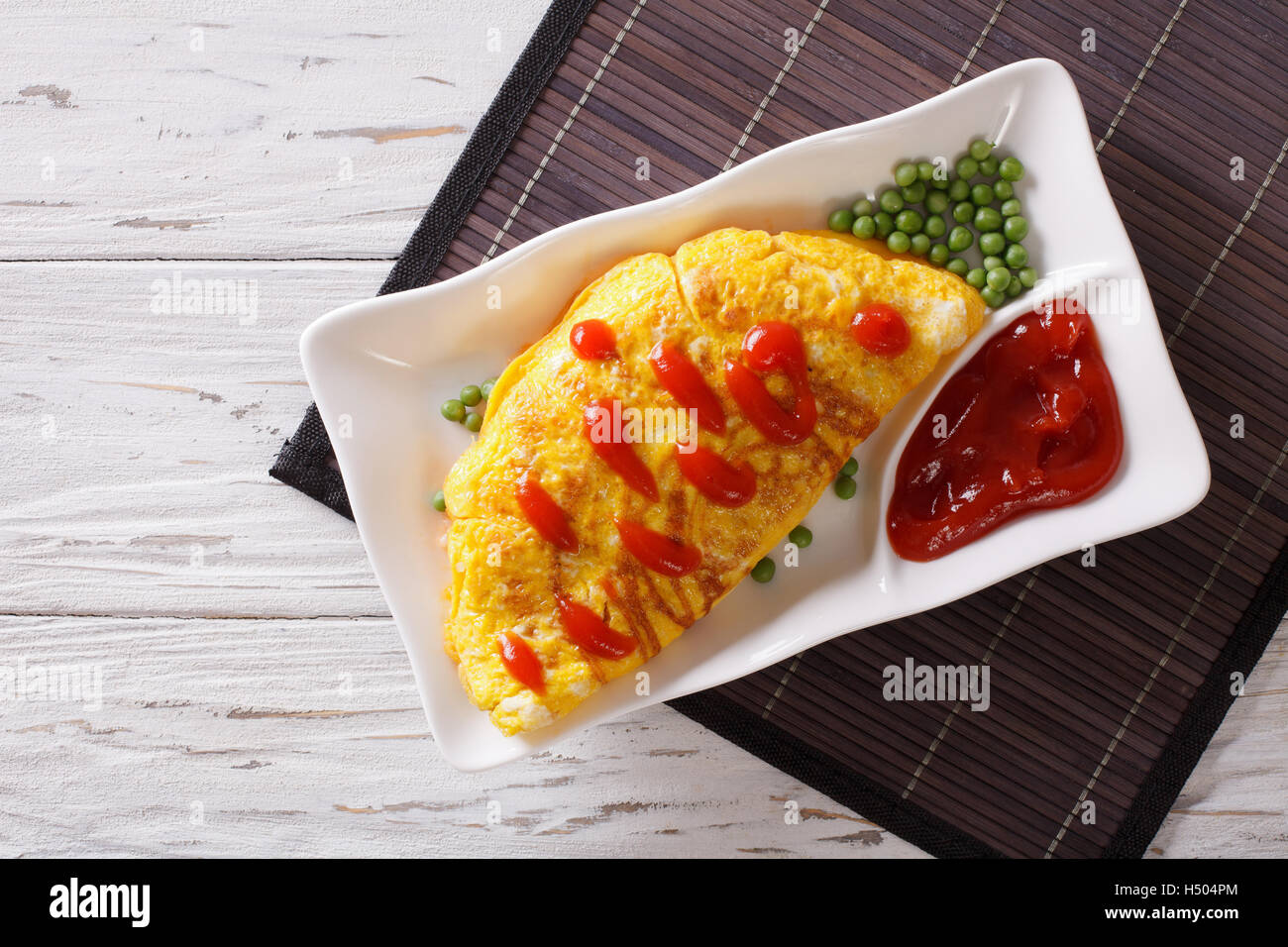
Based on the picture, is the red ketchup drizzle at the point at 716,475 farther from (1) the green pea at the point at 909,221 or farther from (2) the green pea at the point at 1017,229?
(2) the green pea at the point at 1017,229

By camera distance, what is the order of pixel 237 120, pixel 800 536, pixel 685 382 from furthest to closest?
pixel 237 120 < pixel 800 536 < pixel 685 382

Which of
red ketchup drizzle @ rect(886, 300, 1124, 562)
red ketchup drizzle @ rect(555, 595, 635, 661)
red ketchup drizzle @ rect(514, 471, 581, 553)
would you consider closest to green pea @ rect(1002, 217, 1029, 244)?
red ketchup drizzle @ rect(886, 300, 1124, 562)

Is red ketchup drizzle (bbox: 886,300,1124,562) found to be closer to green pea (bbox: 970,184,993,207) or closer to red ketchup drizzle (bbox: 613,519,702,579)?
green pea (bbox: 970,184,993,207)

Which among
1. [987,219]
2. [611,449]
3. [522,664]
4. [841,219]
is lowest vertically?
[522,664]

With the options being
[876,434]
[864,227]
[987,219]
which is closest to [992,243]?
[987,219]

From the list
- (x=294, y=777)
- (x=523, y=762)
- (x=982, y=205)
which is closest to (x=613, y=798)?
(x=523, y=762)

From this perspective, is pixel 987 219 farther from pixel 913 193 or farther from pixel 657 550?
pixel 657 550

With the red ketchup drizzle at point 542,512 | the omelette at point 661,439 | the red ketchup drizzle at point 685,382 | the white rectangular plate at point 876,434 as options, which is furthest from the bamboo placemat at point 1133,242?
the red ketchup drizzle at point 542,512
